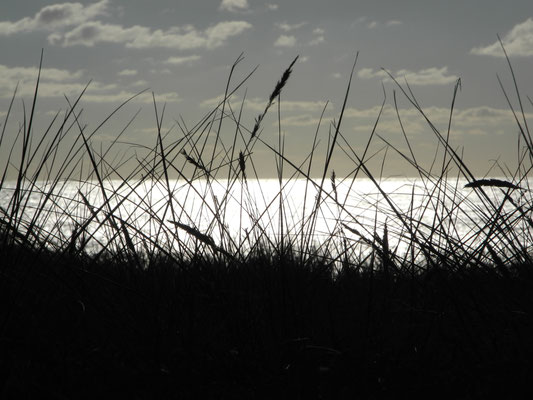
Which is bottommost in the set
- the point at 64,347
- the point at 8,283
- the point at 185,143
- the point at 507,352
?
the point at 507,352

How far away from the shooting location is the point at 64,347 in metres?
1.05

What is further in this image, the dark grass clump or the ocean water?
the ocean water

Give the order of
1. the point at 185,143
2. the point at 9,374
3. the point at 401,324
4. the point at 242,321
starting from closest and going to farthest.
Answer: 1. the point at 9,374
2. the point at 242,321
3. the point at 401,324
4. the point at 185,143

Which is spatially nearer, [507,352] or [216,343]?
[507,352]

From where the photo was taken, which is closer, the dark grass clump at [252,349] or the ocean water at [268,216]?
the dark grass clump at [252,349]

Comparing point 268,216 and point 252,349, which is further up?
point 268,216

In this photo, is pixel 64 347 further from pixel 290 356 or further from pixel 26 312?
pixel 290 356

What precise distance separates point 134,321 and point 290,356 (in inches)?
13.5

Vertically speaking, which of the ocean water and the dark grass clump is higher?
the ocean water

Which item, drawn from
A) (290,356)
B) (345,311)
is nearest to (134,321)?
(290,356)

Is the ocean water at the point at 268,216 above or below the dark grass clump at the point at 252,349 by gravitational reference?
above

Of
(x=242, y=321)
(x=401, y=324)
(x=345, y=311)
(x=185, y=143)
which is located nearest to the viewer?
(x=242, y=321)

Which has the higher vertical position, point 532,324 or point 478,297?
point 478,297

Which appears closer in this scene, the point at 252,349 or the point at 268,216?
the point at 252,349
